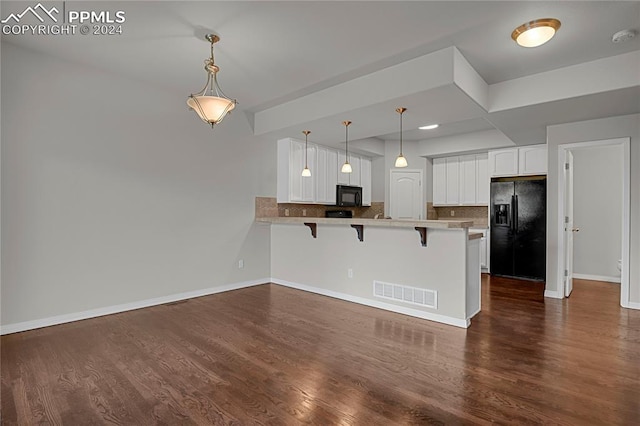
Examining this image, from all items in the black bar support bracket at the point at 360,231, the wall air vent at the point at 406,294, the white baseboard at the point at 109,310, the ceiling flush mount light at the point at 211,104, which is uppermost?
the ceiling flush mount light at the point at 211,104

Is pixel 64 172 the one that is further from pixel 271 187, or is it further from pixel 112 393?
pixel 271 187

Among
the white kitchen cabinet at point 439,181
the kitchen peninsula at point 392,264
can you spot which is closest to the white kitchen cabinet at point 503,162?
the white kitchen cabinet at point 439,181

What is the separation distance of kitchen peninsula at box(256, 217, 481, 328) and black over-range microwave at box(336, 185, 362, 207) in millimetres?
1599

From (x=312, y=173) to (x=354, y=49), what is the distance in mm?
2919

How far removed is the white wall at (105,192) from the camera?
10.1ft

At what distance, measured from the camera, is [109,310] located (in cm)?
364

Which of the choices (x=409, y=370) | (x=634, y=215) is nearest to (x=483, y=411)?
(x=409, y=370)

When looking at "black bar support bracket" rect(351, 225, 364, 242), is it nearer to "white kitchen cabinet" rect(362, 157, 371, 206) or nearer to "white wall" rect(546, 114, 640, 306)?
"white wall" rect(546, 114, 640, 306)

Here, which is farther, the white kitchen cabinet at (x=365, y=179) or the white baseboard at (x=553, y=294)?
the white kitchen cabinet at (x=365, y=179)

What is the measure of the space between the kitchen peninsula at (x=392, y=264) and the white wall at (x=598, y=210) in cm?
349

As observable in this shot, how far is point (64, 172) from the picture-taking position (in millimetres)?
3332

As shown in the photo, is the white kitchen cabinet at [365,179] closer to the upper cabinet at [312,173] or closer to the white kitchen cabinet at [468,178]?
the upper cabinet at [312,173]

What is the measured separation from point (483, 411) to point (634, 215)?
145 inches

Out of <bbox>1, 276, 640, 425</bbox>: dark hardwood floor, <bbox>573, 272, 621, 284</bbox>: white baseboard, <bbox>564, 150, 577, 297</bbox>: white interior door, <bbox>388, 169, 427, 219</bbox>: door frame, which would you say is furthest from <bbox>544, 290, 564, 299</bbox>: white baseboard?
<bbox>388, 169, 427, 219</bbox>: door frame
